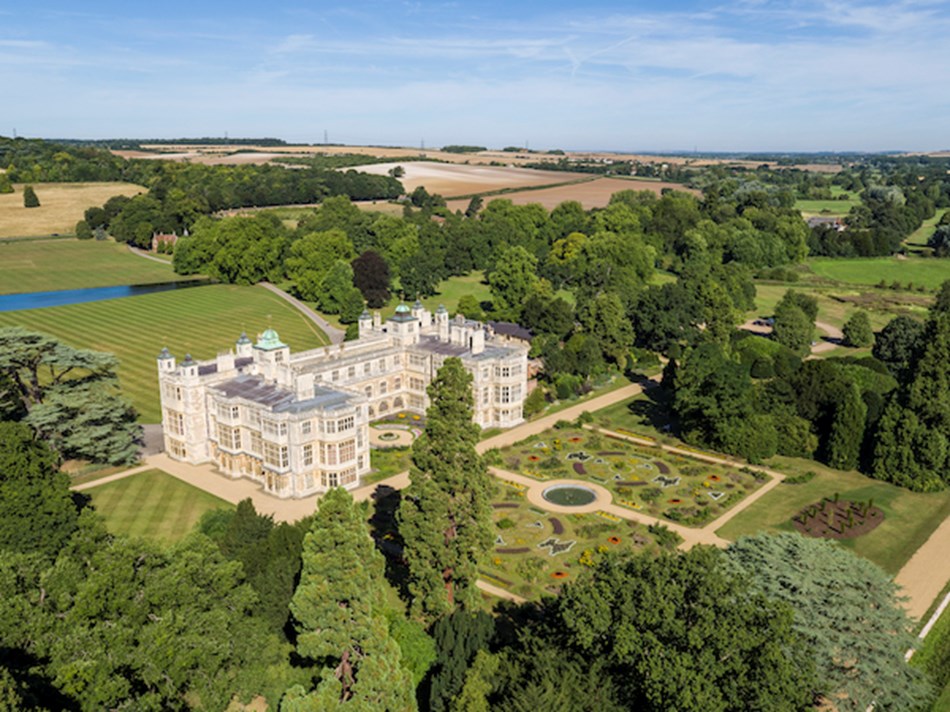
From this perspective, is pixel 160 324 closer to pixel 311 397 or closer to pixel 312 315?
pixel 312 315

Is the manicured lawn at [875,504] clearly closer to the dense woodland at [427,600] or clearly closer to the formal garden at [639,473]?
the dense woodland at [427,600]

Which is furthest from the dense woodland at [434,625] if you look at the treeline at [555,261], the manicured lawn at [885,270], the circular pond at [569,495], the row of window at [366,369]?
the manicured lawn at [885,270]

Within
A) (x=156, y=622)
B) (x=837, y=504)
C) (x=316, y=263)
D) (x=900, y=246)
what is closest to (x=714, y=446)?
A: (x=837, y=504)

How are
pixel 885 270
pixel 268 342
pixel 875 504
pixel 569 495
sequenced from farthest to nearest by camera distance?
1. pixel 885 270
2. pixel 268 342
3. pixel 569 495
4. pixel 875 504

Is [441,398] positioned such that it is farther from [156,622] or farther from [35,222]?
[35,222]

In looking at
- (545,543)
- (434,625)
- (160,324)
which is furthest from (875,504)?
(160,324)

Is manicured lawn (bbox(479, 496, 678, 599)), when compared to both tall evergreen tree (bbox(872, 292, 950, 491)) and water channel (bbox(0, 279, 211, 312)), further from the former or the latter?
water channel (bbox(0, 279, 211, 312))
